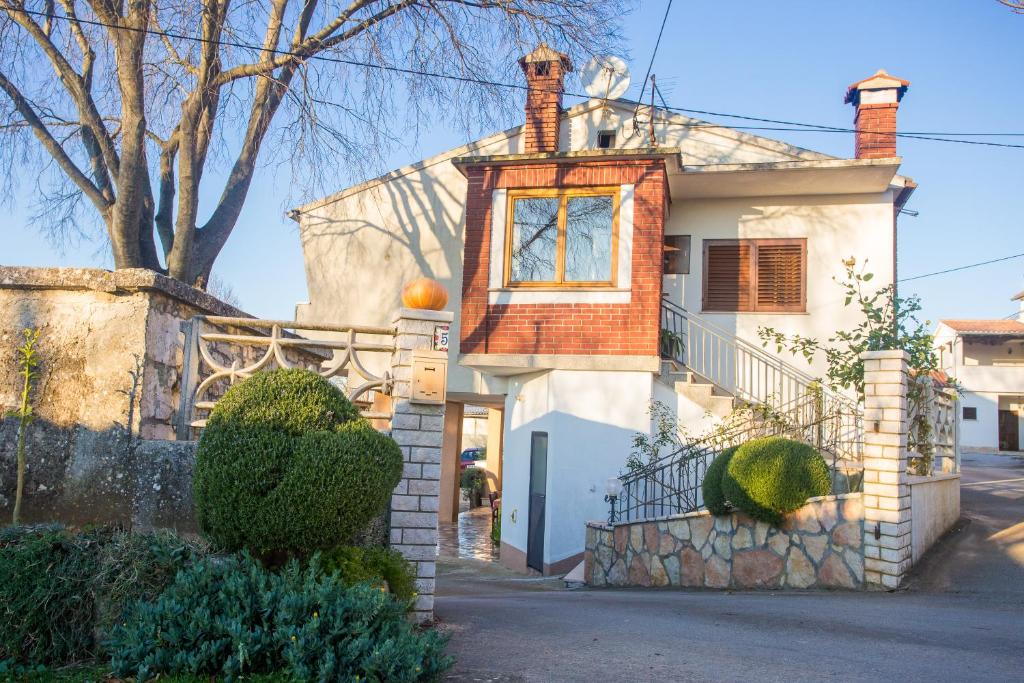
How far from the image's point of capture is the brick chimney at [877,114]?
12453mm

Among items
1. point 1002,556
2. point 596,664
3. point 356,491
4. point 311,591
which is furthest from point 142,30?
point 1002,556

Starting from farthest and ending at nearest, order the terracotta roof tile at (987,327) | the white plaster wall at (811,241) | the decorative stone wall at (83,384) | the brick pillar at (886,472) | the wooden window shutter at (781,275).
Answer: the terracotta roof tile at (987,327) < the wooden window shutter at (781,275) < the white plaster wall at (811,241) < the brick pillar at (886,472) < the decorative stone wall at (83,384)

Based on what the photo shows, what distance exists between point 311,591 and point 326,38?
7.74 m

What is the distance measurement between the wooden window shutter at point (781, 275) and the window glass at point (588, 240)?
281 cm

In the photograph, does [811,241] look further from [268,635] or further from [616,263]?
[268,635]

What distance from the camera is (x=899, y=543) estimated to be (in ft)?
26.1

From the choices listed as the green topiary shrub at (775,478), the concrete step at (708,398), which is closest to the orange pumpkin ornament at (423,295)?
the green topiary shrub at (775,478)

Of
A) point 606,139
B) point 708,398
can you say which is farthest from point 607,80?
point 708,398

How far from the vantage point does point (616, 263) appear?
11664 mm

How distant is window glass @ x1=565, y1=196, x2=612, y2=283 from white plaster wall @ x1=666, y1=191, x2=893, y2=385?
1918 mm

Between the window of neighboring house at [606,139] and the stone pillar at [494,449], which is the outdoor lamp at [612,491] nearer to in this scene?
the window of neighboring house at [606,139]

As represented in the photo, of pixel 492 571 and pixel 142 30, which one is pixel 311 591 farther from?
pixel 492 571

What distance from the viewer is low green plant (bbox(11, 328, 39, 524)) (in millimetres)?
5523

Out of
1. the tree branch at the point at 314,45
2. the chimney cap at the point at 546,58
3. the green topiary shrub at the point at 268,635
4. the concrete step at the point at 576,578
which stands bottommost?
the concrete step at the point at 576,578
